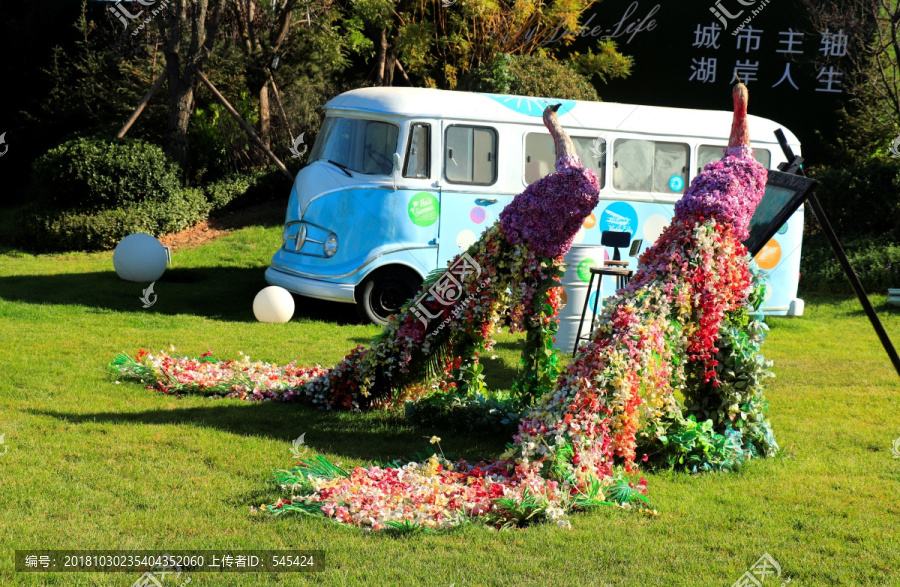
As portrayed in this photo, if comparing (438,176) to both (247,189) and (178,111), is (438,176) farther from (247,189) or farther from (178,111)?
(178,111)

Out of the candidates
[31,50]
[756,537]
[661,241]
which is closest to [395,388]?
[661,241]

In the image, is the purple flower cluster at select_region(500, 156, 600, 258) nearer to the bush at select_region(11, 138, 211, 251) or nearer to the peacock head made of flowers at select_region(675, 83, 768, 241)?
the peacock head made of flowers at select_region(675, 83, 768, 241)

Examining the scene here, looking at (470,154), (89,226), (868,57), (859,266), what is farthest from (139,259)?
(868,57)

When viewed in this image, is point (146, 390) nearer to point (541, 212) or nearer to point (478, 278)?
point (478, 278)

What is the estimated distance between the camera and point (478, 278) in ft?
19.8

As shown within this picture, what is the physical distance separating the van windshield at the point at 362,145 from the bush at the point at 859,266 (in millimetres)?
7788

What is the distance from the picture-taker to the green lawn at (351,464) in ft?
13.0

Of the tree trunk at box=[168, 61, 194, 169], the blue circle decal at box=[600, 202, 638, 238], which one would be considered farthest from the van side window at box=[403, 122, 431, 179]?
the tree trunk at box=[168, 61, 194, 169]

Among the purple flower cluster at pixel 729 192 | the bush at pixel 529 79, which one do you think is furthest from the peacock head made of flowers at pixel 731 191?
the bush at pixel 529 79

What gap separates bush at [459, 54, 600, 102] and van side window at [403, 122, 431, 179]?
4.18 meters

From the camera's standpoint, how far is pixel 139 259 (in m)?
11.6

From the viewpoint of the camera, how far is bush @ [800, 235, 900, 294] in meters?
13.4

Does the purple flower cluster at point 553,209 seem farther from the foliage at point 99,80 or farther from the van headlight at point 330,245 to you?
the foliage at point 99,80

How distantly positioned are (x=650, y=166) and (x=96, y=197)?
8.90 meters
